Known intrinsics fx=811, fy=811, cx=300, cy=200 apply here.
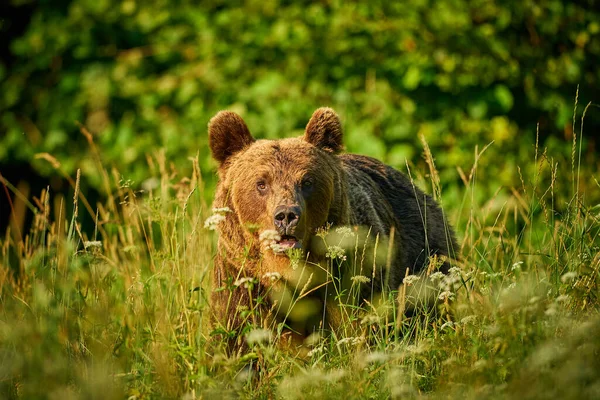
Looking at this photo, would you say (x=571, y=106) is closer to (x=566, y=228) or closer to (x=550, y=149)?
(x=550, y=149)

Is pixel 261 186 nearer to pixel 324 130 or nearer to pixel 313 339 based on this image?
pixel 324 130

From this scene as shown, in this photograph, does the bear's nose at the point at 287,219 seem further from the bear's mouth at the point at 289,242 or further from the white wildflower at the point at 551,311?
the white wildflower at the point at 551,311

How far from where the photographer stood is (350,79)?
852 centimetres

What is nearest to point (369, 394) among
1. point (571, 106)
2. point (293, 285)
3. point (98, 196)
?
point (293, 285)

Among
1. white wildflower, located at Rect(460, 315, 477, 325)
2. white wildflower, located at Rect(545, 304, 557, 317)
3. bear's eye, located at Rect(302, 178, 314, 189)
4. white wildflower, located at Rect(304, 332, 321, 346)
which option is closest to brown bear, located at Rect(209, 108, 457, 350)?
bear's eye, located at Rect(302, 178, 314, 189)

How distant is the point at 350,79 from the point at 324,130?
339 centimetres

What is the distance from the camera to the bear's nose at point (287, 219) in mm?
4309

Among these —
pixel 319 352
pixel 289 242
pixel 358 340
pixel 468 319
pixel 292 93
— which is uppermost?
pixel 292 93

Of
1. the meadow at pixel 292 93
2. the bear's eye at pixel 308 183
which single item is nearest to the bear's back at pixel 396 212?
the meadow at pixel 292 93

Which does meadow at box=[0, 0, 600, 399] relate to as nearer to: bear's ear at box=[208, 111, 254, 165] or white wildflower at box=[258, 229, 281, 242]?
bear's ear at box=[208, 111, 254, 165]

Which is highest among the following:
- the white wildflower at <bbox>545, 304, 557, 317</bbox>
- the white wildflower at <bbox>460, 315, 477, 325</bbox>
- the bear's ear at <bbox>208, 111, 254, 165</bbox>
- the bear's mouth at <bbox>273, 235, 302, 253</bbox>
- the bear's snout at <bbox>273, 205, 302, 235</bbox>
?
the bear's ear at <bbox>208, 111, 254, 165</bbox>

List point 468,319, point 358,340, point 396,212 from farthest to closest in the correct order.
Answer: point 396,212 → point 358,340 → point 468,319

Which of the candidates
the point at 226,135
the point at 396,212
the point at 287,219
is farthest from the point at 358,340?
the point at 396,212

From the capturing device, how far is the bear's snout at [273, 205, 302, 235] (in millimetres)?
4309
